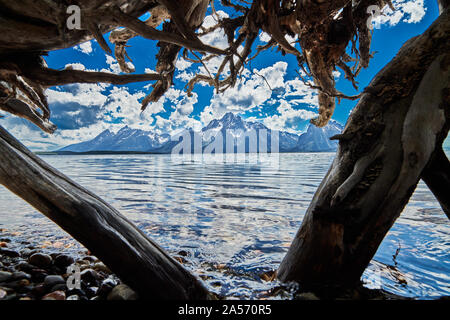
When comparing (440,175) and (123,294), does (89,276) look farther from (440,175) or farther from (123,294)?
(440,175)

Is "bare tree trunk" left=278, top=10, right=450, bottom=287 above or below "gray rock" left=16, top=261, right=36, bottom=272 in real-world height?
above

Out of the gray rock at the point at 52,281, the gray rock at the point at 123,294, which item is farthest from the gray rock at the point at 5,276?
the gray rock at the point at 123,294

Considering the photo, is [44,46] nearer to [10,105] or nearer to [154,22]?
[154,22]

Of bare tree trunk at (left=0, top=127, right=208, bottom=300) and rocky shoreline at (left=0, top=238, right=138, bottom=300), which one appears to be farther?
rocky shoreline at (left=0, top=238, right=138, bottom=300)

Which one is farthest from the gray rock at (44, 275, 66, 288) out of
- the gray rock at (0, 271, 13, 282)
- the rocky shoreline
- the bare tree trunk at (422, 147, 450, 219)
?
the bare tree trunk at (422, 147, 450, 219)

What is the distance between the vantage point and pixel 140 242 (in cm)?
174

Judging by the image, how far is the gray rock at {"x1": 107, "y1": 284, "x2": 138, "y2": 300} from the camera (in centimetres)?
169

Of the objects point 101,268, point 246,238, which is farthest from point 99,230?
point 246,238

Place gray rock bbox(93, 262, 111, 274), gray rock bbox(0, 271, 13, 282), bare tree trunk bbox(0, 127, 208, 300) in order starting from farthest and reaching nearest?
1. gray rock bbox(93, 262, 111, 274)
2. gray rock bbox(0, 271, 13, 282)
3. bare tree trunk bbox(0, 127, 208, 300)

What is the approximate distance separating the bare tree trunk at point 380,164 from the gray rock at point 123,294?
53.2 inches

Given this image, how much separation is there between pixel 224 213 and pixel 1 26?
4.44 m

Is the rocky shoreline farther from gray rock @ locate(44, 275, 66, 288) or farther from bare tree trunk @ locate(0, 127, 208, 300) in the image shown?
bare tree trunk @ locate(0, 127, 208, 300)
